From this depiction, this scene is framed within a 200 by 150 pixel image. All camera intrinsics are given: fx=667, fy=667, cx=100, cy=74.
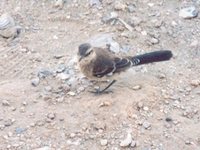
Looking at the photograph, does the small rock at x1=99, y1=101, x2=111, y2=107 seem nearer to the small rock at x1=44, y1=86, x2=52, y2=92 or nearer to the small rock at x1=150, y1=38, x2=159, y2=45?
the small rock at x1=44, y1=86, x2=52, y2=92

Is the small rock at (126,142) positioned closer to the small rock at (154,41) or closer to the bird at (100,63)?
the bird at (100,63)

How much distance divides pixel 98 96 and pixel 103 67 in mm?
331

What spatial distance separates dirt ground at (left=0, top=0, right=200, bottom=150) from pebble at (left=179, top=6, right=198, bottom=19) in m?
0.06

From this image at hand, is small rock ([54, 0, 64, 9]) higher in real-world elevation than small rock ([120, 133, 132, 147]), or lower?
higher

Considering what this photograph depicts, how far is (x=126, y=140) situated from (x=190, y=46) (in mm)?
1925

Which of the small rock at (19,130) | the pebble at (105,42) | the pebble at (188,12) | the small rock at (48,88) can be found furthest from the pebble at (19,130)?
the pebble at (188,12)

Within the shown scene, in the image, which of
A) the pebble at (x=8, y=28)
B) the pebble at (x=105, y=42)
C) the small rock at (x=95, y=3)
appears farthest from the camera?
the small rock at (x=95, y=3)

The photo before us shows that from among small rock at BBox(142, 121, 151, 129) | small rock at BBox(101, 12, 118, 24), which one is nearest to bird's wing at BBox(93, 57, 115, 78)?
→ small rock at BBox(142, 121, 151, 129)

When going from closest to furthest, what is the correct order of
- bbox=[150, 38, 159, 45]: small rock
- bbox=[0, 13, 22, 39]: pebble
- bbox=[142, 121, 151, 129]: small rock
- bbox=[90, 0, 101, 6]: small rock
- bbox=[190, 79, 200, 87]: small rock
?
1. bbox=[142, 121, 151, 129]: small rock
2. bbox=[190, 79, 200, 87]: small rock
3. bbox=[150, 38, 159, 45]: small rock
4. bbox=[0, 13, 22, 39]: pebble
5. bbox=[90, 0, 101, 6]: small rock

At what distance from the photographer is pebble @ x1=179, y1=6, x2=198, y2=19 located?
8.23 metres

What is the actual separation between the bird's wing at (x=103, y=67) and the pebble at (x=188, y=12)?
1592 mm

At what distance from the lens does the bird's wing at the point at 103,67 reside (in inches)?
278

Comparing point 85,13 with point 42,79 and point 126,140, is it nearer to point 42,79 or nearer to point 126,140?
point 42,79

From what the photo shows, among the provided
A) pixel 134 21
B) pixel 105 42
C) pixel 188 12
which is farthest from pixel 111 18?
pixel 188 12
